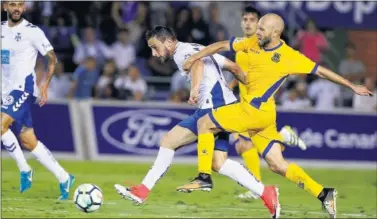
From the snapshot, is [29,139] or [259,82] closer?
[259,82]

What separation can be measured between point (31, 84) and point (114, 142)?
5.95m

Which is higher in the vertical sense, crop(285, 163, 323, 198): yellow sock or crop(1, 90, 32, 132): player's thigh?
crop(1, 90, 32, 132): player's thigh

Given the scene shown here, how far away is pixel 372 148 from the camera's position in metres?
22.4

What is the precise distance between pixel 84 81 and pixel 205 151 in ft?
32.7

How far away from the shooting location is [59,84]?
77.7 ft

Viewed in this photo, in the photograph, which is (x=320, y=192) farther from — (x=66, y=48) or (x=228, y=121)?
(x=66, y=48)

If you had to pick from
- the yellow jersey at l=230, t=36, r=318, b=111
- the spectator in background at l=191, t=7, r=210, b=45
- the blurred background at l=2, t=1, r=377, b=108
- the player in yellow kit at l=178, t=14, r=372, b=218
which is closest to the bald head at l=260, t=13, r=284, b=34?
the player in yellow kit at l=178, t=14, r=372, b=218

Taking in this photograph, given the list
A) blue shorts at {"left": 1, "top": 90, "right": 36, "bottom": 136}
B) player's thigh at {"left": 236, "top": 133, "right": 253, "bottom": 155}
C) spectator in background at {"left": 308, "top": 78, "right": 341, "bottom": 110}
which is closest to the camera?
blue shorts at {"left": 1, "top": 90, "right": 36, "bottom": 136}

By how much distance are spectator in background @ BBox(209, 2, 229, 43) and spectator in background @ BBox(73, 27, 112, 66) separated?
2118 mm

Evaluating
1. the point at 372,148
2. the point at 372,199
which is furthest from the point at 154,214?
the point at 372,148

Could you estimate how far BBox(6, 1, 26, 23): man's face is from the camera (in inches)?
619

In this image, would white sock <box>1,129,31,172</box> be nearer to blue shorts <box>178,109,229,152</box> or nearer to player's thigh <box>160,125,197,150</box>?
player's thigh <box>160,125,197,150</box>

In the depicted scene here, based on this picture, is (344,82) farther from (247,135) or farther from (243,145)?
(243,145)

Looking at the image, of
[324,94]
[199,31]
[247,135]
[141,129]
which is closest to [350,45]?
[324,94]
